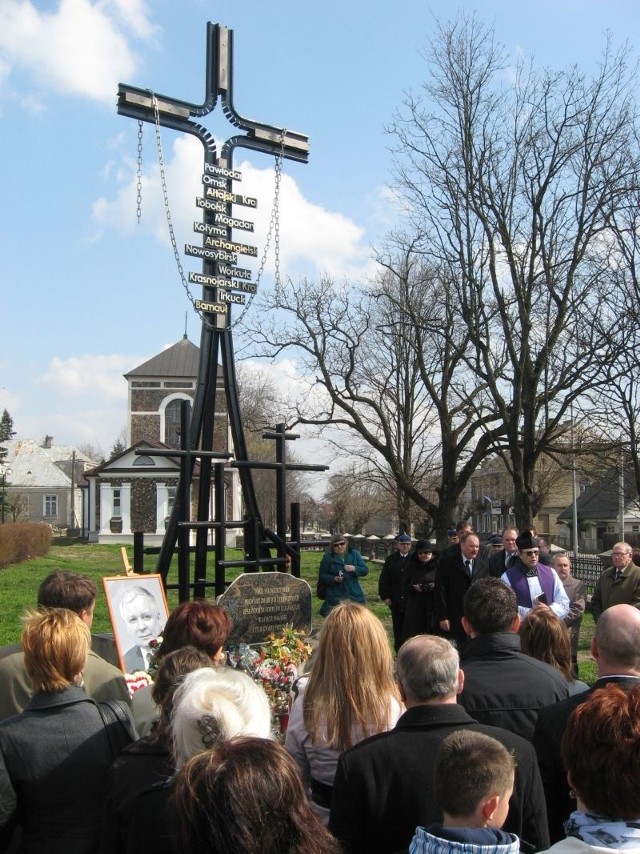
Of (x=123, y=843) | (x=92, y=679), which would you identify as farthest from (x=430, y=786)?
(x=92, y=679)

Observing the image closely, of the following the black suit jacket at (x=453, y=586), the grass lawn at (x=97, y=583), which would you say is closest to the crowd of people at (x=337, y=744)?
the grass lawn at (x=97, y=583)

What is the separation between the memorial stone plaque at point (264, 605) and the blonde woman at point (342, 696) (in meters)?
4.41

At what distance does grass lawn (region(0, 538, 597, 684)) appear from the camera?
43.7 ft

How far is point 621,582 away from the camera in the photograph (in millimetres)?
8906

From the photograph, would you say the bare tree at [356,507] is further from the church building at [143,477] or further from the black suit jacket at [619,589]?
the black suit jacket at [619,589]

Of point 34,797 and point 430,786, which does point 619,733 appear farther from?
point 34,797

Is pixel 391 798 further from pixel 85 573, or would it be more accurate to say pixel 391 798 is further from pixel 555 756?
pixel 85 573

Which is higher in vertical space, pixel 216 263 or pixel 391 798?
pixel 216 263

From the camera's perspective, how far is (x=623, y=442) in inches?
661

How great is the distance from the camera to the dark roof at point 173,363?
5384 cm

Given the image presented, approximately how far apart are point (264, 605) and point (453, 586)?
83.7 inches

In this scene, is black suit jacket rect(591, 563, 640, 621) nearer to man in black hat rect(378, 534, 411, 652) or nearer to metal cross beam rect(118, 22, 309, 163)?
man in black hat rect(378, 534, 411, 652)

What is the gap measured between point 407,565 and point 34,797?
760 cm

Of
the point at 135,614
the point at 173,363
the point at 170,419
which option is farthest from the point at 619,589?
the point at 173,363
